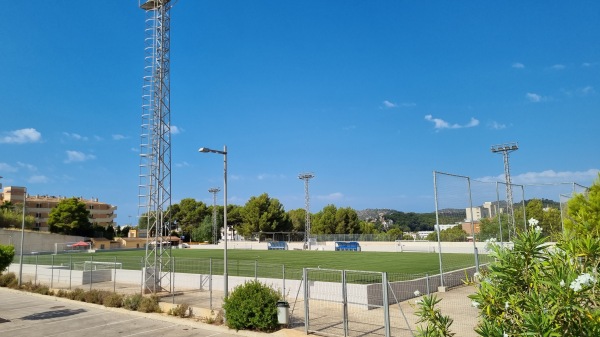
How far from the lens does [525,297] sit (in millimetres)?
4938

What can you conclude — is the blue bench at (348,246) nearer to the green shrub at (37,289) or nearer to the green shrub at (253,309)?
the green shrub at (37,289)

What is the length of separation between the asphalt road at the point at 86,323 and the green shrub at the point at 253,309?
1.55 feet

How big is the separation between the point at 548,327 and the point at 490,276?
1.27 meters

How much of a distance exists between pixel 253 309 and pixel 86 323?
8.29m

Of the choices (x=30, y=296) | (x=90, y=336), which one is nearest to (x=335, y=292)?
(x=90, y=336)

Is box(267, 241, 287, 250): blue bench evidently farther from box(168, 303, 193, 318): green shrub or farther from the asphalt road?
box(168, 303, 193, 318): green shrub

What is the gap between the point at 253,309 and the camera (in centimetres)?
1633

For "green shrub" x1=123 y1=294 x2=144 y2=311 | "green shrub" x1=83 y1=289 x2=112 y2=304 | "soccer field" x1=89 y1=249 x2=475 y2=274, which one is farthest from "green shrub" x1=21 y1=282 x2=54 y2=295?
"green shrub" x1=123 y1=294 x2=144 y2=311

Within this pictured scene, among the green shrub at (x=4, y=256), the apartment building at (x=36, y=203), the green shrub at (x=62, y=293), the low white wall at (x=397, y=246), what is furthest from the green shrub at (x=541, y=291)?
the apartment building at (x=36, y=203)

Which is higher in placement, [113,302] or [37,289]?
[113,302]

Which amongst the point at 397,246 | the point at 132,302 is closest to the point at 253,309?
the point at 132,302

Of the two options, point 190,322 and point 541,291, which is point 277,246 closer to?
point 190,322

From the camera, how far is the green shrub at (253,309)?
1630 cm

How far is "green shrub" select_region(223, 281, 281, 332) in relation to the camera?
53.5ft
